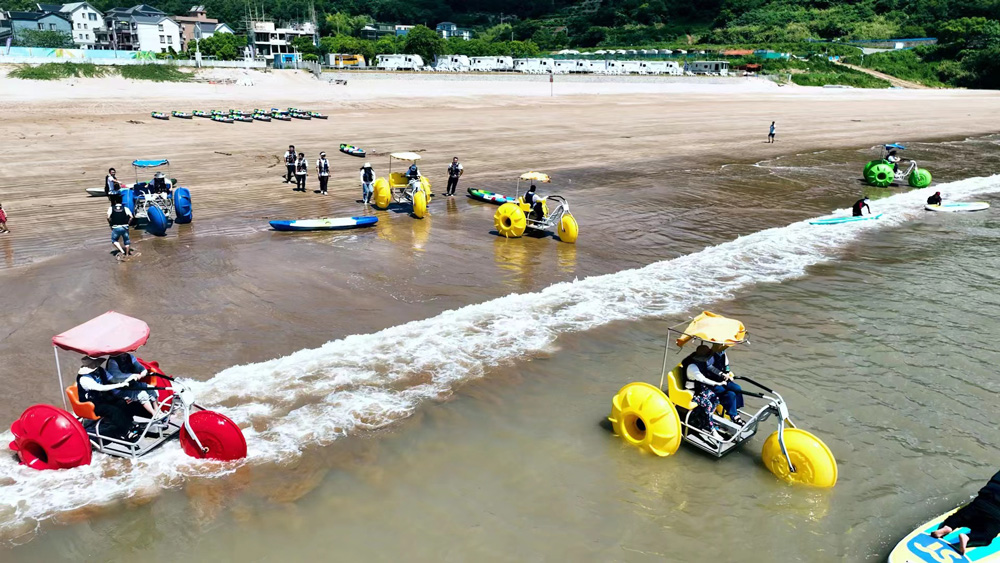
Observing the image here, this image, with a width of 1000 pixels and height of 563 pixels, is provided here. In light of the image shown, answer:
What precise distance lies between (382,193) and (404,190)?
0.77m

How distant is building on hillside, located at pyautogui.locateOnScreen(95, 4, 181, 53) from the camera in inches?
4941

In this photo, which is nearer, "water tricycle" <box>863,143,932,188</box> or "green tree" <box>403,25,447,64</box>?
"water tricycle" <box>863,143,932,188</box>

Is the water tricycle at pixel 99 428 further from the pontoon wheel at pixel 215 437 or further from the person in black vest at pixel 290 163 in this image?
the person in black vest at pixel 290 163

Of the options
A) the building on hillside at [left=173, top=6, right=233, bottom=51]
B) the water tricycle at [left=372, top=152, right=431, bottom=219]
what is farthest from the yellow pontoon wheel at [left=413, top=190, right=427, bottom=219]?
the building on hillside at [left=173, top=6, right=233, bottom=51]

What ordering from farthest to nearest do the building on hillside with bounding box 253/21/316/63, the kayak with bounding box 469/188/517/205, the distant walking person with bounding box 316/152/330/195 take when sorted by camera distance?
1. the building on hillside with bounding box 253/21/316/63
2. the distant walking person with bounding box 316/152/330/195
3. the kayak with bounding box 469/188/517/205

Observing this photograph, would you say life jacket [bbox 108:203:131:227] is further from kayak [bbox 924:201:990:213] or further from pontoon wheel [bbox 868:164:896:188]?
pontoon wheel [bbox 868:164:896:188]

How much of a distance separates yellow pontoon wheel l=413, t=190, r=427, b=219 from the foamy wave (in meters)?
7.22

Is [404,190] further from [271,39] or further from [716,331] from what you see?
[271,39]

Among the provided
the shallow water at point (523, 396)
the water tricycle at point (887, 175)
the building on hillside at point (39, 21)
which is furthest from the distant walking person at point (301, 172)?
the building on hillside at point (39, 21)

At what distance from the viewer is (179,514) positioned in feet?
25.5

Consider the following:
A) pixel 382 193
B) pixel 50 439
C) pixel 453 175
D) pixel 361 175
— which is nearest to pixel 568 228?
pixel 453 175

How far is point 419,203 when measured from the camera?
2136 centimetres

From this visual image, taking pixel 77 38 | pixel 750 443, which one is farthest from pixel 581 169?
pixel 77 38

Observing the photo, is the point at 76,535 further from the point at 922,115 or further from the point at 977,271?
the point at 922,115
